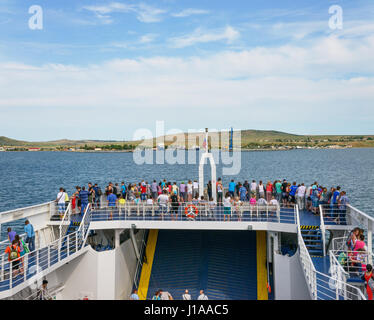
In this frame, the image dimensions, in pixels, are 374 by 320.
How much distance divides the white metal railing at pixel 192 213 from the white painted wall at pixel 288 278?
168cm

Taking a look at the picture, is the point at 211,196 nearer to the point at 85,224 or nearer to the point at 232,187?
the point at 232,187

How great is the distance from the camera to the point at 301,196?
1827cm

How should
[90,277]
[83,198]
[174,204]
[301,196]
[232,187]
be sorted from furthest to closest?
[232,187] → [301,196] → [174,204] → [83,198] → [90,277]

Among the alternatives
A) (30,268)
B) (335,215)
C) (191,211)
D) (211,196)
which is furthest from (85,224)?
(335,215)

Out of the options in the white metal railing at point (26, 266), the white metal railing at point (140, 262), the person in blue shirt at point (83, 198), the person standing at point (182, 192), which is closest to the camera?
the white metal railing at point (26, 266)

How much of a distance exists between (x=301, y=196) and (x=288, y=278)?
4.46m

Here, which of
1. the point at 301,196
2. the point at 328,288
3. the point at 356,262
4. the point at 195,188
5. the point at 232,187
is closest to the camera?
the point at 356,262

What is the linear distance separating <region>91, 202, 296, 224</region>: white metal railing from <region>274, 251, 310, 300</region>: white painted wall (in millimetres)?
1677

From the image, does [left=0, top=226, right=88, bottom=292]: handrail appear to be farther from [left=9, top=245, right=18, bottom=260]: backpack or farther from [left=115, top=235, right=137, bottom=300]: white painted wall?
[left=115, top=235, right=137, bottom=300]: white painted wall

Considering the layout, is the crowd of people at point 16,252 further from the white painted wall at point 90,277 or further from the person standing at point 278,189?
the person standing at point 278,189

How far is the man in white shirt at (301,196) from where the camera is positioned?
1816 cm

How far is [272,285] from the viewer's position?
55.6 ft

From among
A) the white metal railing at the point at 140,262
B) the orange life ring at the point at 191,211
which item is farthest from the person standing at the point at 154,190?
the orange life ring at the point at 191,211
